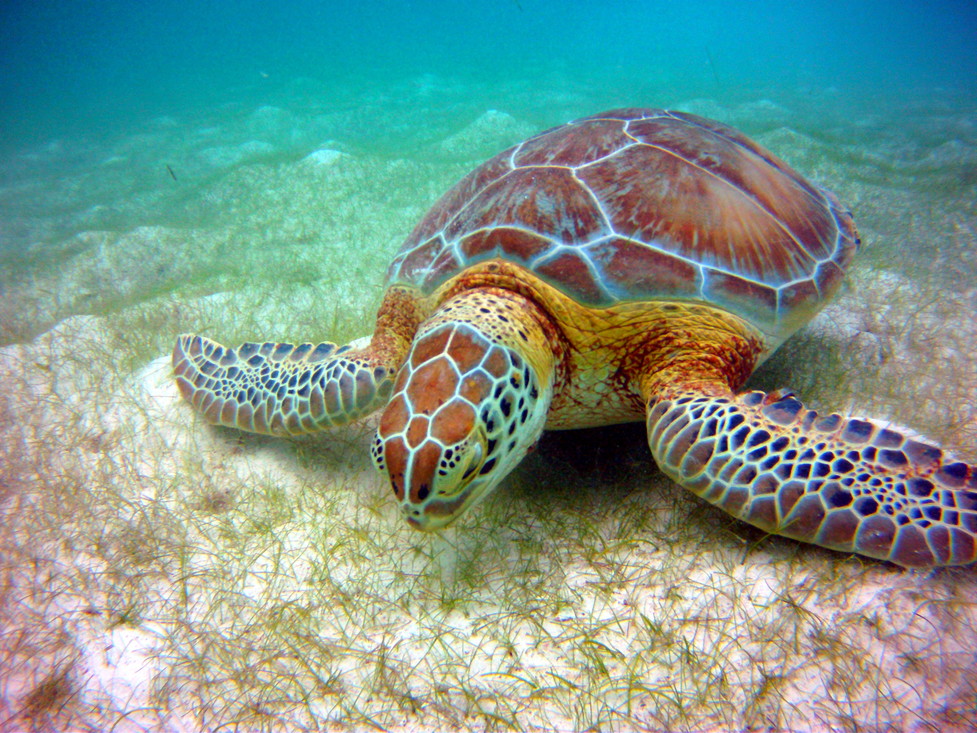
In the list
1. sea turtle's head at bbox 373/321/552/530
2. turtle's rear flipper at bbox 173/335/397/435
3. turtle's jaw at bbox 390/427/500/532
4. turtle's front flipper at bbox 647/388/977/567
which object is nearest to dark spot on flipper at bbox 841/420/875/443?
turtle's front flipper at bbox 647/388/977/567

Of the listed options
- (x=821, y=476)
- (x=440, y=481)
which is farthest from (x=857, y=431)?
(x=440, y=481)

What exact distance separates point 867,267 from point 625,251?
364 centimetres

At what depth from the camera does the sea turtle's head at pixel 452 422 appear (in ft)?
5.24

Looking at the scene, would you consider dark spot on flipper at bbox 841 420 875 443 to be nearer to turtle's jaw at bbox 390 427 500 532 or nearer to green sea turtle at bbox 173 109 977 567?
green sea turtle at bbox 173 109 977 567

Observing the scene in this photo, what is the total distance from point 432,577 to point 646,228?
6.58ft

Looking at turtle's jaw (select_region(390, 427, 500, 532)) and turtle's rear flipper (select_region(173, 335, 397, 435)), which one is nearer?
turtle's jaw (select_region(390, 427, 500, 532))

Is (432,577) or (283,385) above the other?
(283,385)

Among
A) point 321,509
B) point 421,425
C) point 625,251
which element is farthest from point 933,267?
point 321,509

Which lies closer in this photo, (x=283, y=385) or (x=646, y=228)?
(x=646, y=228)

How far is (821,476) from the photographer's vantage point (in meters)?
1.68

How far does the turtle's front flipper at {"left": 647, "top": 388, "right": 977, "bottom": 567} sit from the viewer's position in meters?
1.50

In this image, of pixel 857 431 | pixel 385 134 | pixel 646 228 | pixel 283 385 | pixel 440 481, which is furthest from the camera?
pixel 385 134

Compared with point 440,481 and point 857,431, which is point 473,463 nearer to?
point 440,481

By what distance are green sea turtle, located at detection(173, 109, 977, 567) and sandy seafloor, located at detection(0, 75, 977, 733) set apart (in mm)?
252
